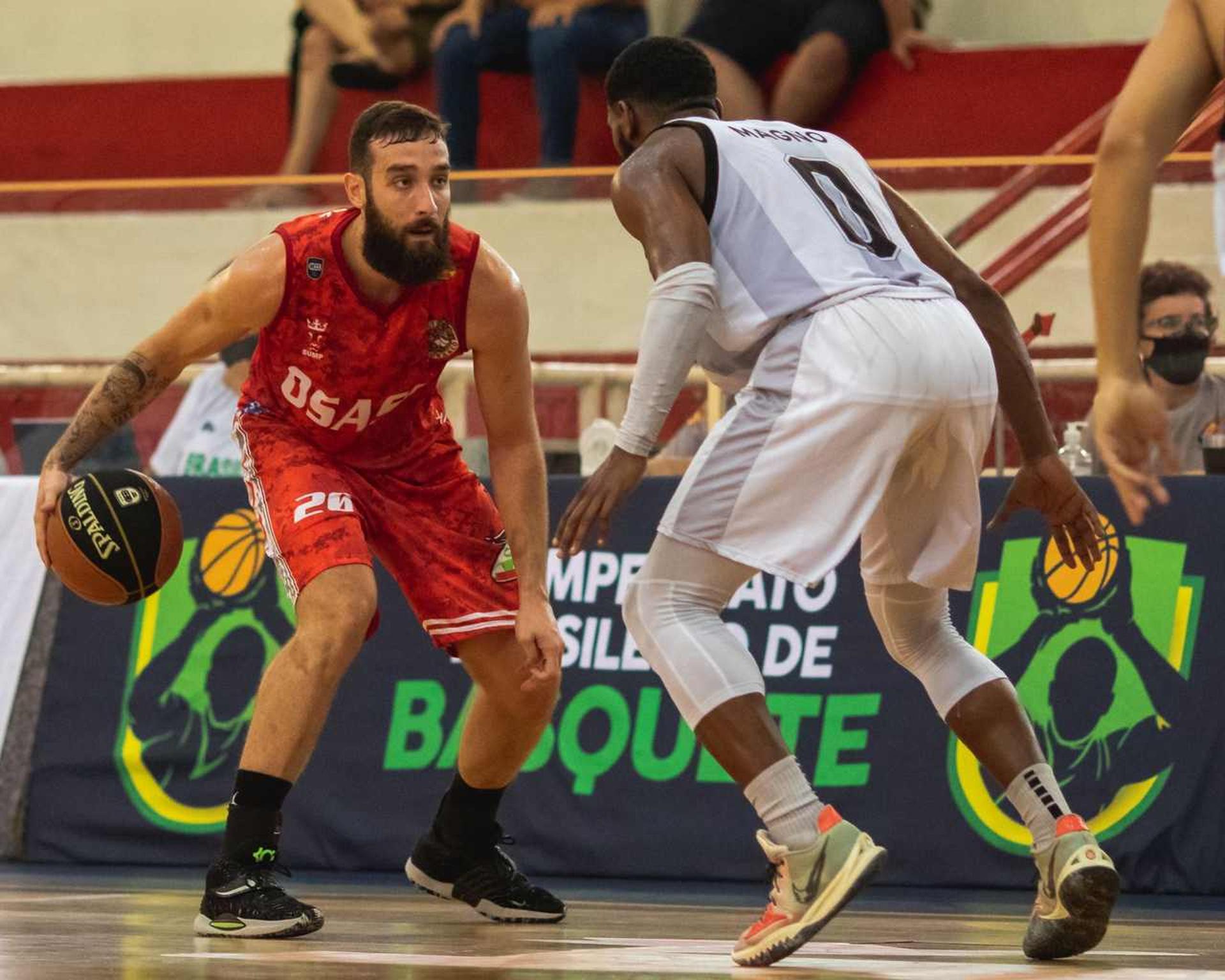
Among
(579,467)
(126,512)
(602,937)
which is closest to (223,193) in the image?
(579,467)

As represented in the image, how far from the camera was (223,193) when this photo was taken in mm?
9281

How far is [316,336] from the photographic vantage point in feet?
16.9

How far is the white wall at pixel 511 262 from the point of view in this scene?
757 centimetres

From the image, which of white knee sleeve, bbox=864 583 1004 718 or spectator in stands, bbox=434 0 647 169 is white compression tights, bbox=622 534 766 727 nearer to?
white knee sleeve, bbox=864 583 1004 718

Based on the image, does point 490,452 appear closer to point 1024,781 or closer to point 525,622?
point 525,622

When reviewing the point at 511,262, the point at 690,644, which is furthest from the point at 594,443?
the point at 690,644

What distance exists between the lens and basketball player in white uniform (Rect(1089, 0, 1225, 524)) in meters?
2.67

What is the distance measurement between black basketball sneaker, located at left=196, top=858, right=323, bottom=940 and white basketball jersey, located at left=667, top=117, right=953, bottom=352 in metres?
1.56

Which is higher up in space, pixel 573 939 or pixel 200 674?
pixel 200 674

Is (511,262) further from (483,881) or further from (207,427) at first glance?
(483,881)

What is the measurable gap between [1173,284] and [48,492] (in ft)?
12.7

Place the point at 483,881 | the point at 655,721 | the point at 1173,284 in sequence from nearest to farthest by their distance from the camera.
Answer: the point at 483,881, the point at 655,721, the point at 1173,284

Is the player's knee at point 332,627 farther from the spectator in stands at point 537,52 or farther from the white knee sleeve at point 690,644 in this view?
the spectator in stands at point 537,52

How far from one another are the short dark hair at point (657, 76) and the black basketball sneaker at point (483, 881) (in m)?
1.93
